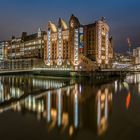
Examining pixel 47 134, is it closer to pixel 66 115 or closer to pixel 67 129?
pixel 67 129

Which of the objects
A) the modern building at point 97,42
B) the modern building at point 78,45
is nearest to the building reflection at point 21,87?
the modern building at point 78,45

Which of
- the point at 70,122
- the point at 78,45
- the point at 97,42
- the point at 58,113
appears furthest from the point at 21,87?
the point at 97,42

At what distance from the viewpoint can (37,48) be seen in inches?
3853

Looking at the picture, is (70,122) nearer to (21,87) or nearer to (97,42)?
(21,87)

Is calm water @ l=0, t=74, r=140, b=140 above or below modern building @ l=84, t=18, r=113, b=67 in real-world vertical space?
below

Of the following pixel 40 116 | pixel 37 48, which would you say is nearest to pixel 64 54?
pixel 37 48

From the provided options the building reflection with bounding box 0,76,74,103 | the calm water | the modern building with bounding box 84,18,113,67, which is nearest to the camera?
the calm water

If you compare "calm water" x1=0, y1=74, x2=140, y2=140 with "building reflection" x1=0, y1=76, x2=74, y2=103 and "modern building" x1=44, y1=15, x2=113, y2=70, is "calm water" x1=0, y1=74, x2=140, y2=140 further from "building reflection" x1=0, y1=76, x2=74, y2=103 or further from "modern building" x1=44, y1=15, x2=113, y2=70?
"modern building" x1=44, y1=15, x2=113, y2=70

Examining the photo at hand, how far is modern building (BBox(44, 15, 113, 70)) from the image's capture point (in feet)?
248

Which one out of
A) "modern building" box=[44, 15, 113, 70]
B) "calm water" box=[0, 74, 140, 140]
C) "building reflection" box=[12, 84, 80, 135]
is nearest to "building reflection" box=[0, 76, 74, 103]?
"building reflection" box=[12, 84, 80, 135]

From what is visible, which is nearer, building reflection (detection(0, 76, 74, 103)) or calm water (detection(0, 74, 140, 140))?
calm water (detection(0, 74, 140, 140))

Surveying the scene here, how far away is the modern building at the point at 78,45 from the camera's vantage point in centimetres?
7550

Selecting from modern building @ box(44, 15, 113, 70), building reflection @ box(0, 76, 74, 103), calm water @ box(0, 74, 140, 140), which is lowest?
calm water @ box(0, 74, 140, 140)

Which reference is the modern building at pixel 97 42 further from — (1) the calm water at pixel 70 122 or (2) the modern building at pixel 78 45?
(1) the calm water at pixel 70 122
